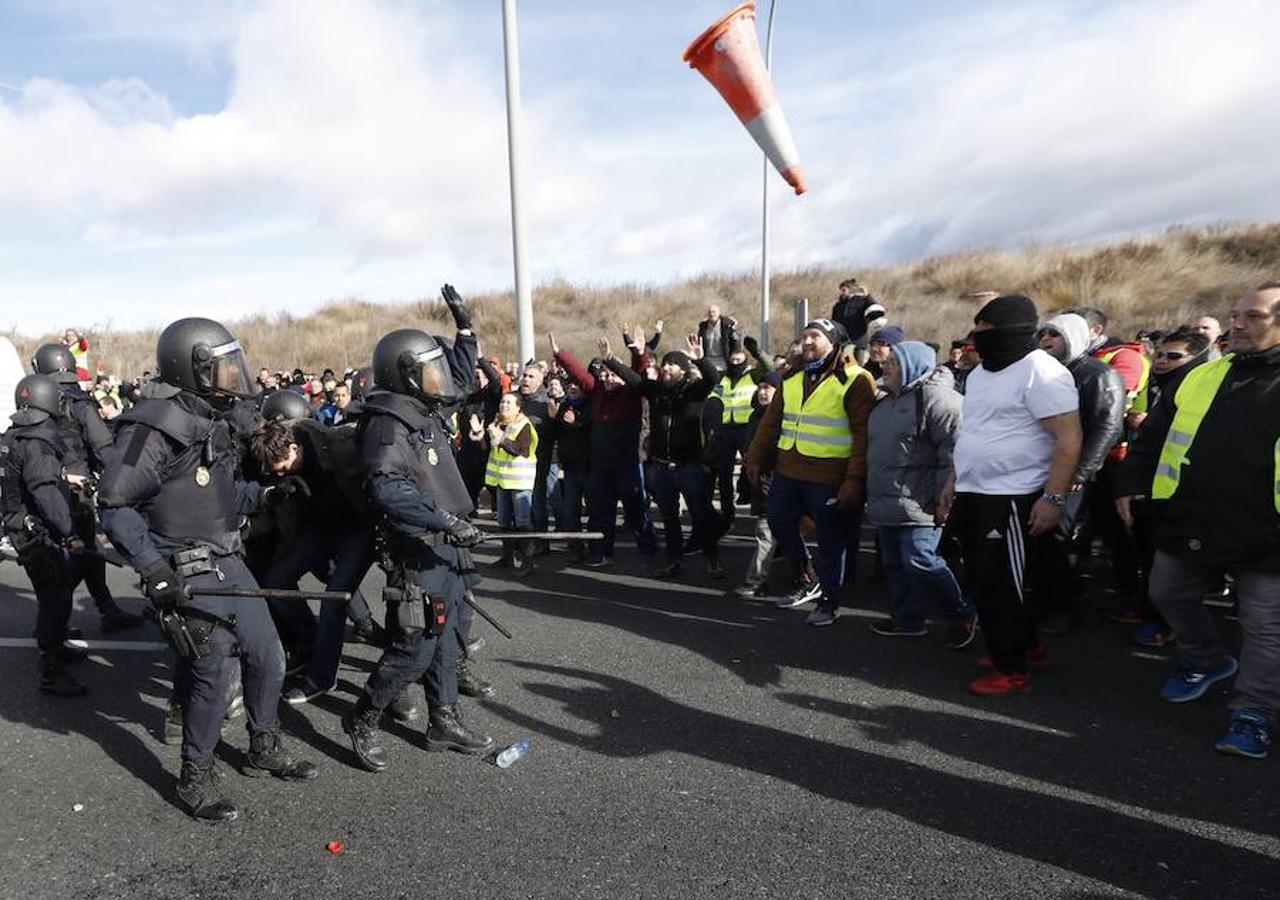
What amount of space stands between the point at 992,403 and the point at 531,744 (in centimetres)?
257

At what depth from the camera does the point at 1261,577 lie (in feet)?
10.9

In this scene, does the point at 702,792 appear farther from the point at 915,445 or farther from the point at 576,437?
the point at 576,437

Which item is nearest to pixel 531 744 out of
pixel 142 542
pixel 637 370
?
pixel 142 542

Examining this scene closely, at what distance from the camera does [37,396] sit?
4.81 m

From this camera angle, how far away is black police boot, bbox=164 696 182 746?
3752 mm

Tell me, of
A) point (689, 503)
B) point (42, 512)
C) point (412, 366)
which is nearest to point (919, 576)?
point (689, 503)

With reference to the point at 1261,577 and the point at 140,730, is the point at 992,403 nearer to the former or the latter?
the point at 1261,577

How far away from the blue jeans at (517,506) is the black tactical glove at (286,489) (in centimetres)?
289

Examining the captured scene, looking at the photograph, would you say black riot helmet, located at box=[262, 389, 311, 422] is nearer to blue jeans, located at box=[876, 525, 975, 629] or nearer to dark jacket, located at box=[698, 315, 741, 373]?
blue jeans, located at box=[876, 525, 975, 629]

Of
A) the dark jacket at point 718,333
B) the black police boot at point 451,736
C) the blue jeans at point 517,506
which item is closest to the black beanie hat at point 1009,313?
the black police boot at point 451,736

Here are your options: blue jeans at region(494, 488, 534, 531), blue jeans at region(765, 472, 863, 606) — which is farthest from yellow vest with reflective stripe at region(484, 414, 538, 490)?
blue jeans at region(765, 472, 863, 606)

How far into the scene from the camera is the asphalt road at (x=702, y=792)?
8.66 feet

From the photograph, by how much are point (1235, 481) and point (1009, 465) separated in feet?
2.79

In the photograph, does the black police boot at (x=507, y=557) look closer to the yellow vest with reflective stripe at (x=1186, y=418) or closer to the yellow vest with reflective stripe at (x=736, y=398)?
the yellow vest with reflective stripe at (x=736, y=398)
